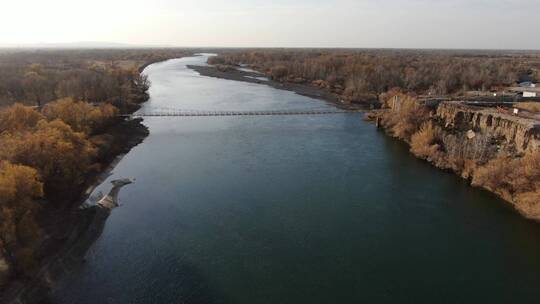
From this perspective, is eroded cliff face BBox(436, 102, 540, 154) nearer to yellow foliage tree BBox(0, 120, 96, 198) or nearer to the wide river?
the wide river

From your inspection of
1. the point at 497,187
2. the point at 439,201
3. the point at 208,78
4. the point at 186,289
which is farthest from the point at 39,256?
the point at 208,78

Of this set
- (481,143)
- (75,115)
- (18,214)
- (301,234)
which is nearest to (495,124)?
(481,143)

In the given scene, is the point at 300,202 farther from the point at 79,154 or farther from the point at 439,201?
the point at 79,154

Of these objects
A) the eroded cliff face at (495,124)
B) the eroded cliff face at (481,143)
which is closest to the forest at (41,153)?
the eroded cliff face at (481,143)

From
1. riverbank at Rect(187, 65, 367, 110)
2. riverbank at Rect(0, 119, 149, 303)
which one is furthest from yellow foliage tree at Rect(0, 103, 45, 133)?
riverbank at Rect(187, 65, 367, 110)

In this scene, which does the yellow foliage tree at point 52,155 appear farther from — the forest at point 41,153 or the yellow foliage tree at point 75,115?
the yellow foliage tree at point 75,115
